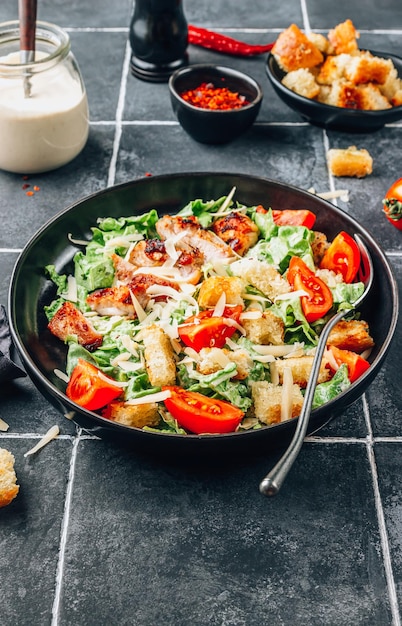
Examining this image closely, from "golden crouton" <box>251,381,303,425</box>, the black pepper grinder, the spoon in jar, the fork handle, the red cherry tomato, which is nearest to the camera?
the fork handle

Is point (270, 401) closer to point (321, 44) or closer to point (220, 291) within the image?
point (220, 291)

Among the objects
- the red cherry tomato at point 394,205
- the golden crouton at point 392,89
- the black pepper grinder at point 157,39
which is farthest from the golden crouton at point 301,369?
the black pepper grinder at point 157,39

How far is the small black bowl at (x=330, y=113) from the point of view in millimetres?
2885

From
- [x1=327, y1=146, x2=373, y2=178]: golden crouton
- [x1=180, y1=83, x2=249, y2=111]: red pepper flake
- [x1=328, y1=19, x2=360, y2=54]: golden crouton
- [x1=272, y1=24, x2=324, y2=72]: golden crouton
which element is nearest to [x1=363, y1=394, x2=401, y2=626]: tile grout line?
[x1=327, y1=146, x2=373, y2=178]: golden crouton

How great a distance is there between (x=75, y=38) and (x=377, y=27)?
1.53 metres

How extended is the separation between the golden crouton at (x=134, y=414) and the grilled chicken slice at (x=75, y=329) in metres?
0.26

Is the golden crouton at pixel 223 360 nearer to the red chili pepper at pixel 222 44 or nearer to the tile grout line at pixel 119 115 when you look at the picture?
the tile grout line at pixel 119 115

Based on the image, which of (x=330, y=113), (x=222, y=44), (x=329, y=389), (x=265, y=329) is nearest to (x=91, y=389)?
(x=265, y=329)

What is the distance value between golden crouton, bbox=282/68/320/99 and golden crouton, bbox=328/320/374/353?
1348 mm

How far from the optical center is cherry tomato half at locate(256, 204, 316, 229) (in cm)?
228

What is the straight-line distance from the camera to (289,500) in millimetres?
1855

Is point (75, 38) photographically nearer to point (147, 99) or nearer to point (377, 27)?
point (147, 99)

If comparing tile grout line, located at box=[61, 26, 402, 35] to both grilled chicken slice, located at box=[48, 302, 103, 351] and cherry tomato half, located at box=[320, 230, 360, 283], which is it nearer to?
cherry tomato half, located at box=[320, 230, 360, 283]

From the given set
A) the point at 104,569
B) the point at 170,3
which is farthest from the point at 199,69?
the point at 104,569
